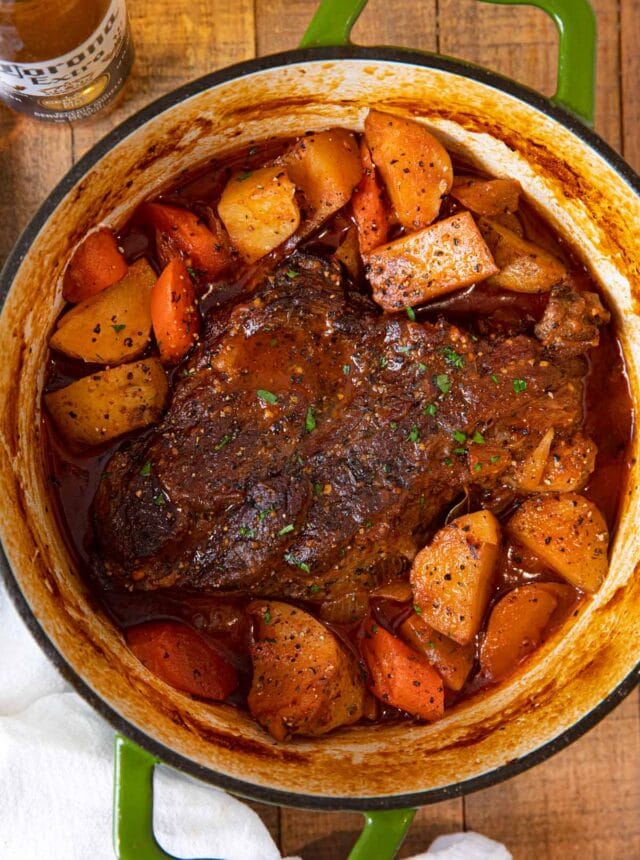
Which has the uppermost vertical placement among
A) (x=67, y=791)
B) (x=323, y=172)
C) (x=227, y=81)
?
(x=227, y=81)

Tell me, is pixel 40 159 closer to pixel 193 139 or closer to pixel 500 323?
pixel 193 139

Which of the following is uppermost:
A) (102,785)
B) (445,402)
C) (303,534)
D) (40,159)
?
(40,159)

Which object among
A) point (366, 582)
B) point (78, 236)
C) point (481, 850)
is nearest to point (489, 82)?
point (78, 236)

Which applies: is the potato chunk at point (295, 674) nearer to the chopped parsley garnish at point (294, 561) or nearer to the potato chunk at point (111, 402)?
the chopped parsley garnish at point (294, 561)

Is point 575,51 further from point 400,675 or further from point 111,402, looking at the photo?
point 400,675

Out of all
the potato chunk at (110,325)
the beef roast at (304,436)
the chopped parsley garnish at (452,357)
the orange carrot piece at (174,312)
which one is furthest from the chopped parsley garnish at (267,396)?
the chopped parsley garnish at (452,357)

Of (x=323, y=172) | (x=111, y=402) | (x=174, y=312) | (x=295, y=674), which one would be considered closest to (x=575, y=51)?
(x=323, y=172)
